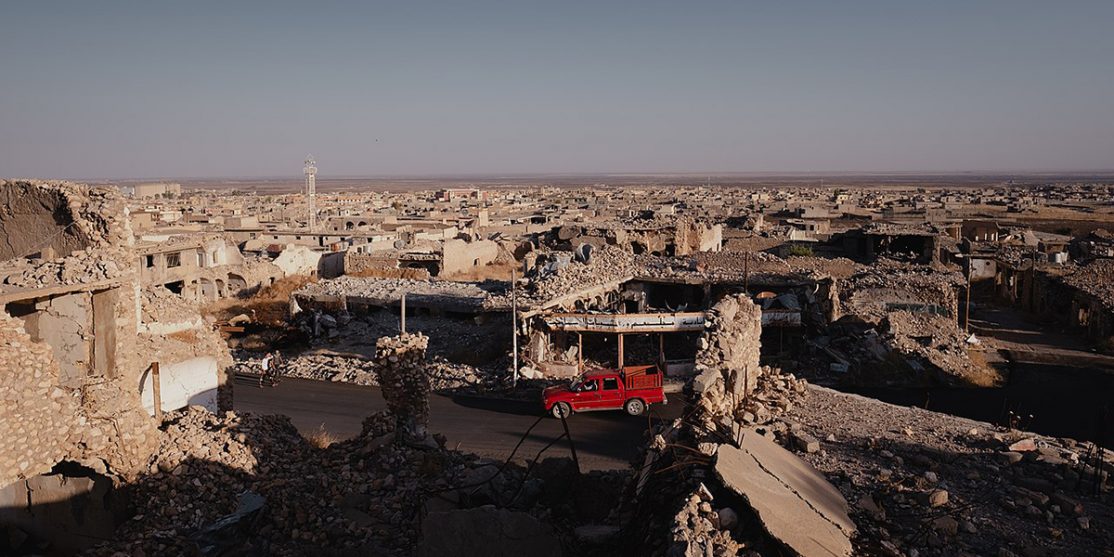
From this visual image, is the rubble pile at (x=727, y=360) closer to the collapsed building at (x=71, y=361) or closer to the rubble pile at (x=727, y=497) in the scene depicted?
the rubble pile at (x=727, y=497)

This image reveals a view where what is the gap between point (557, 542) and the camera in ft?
25.0

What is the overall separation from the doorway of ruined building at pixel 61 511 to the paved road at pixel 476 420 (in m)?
5.96

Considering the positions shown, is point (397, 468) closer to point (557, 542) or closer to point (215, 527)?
point (215, 527)

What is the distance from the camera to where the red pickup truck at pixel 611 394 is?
640 inches

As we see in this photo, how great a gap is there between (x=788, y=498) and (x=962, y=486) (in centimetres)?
274

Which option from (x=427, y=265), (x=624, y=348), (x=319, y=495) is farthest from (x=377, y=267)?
(x=319, y=495)

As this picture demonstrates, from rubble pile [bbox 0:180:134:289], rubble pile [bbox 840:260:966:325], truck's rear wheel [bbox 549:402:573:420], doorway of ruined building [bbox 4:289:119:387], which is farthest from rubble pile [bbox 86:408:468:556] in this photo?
rubble pile [bbox 840:260:966:325]

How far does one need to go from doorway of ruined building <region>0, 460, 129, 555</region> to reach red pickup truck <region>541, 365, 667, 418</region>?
8.58 metres

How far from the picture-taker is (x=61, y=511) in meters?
9.09

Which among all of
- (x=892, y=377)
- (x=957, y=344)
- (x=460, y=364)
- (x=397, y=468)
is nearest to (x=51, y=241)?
(x=397, y=468)

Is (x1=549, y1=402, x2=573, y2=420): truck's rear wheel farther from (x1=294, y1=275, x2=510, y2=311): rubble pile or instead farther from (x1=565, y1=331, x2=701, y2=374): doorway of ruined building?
(x1=294, y1=275, x2=510, y2=311): rubble pile

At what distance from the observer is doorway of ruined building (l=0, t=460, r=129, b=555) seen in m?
8.72

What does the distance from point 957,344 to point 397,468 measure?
→ 1685 cm

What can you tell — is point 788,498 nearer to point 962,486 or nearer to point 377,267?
point 962,486
